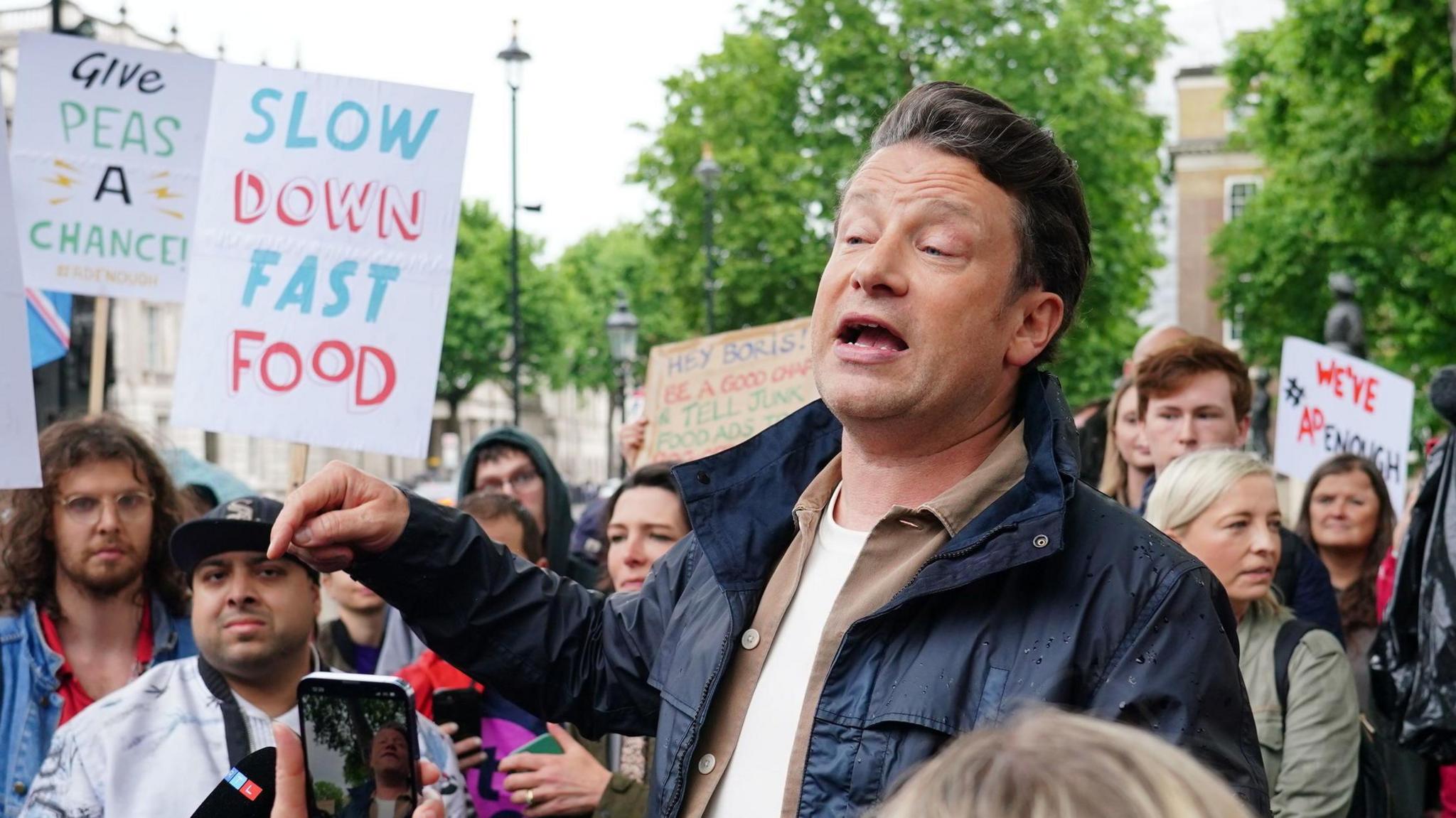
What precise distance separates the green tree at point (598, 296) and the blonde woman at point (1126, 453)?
4577 centimetres

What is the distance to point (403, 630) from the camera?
5.54 metres

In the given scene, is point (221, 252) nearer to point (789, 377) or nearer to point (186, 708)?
point (186, 708)

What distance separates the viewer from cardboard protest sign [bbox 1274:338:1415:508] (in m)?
7.96

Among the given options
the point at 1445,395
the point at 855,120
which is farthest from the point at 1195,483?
the point at 855,120

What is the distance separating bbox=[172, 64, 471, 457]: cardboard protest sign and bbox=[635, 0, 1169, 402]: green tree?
82.0ft

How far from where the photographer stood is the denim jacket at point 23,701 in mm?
4023

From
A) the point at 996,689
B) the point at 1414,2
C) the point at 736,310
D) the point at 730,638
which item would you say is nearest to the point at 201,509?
the point at 730,638

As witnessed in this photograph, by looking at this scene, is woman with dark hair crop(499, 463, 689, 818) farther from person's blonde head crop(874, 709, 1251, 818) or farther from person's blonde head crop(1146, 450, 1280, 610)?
person's blonde head crop(874, 709, 1251, 818)

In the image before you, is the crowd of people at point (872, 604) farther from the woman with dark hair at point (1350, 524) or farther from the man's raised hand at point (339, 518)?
the woman with dark hair at point (1350, 524)

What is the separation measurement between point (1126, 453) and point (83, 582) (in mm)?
3566

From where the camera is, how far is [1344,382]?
808 centimetres

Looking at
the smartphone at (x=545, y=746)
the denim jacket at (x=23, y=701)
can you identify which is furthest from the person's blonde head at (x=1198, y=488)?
the denim jacket at (x=23, y=701)

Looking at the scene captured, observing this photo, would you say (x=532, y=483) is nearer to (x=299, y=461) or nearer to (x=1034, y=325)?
(x=299, y=461)

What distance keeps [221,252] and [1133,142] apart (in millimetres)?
27714
